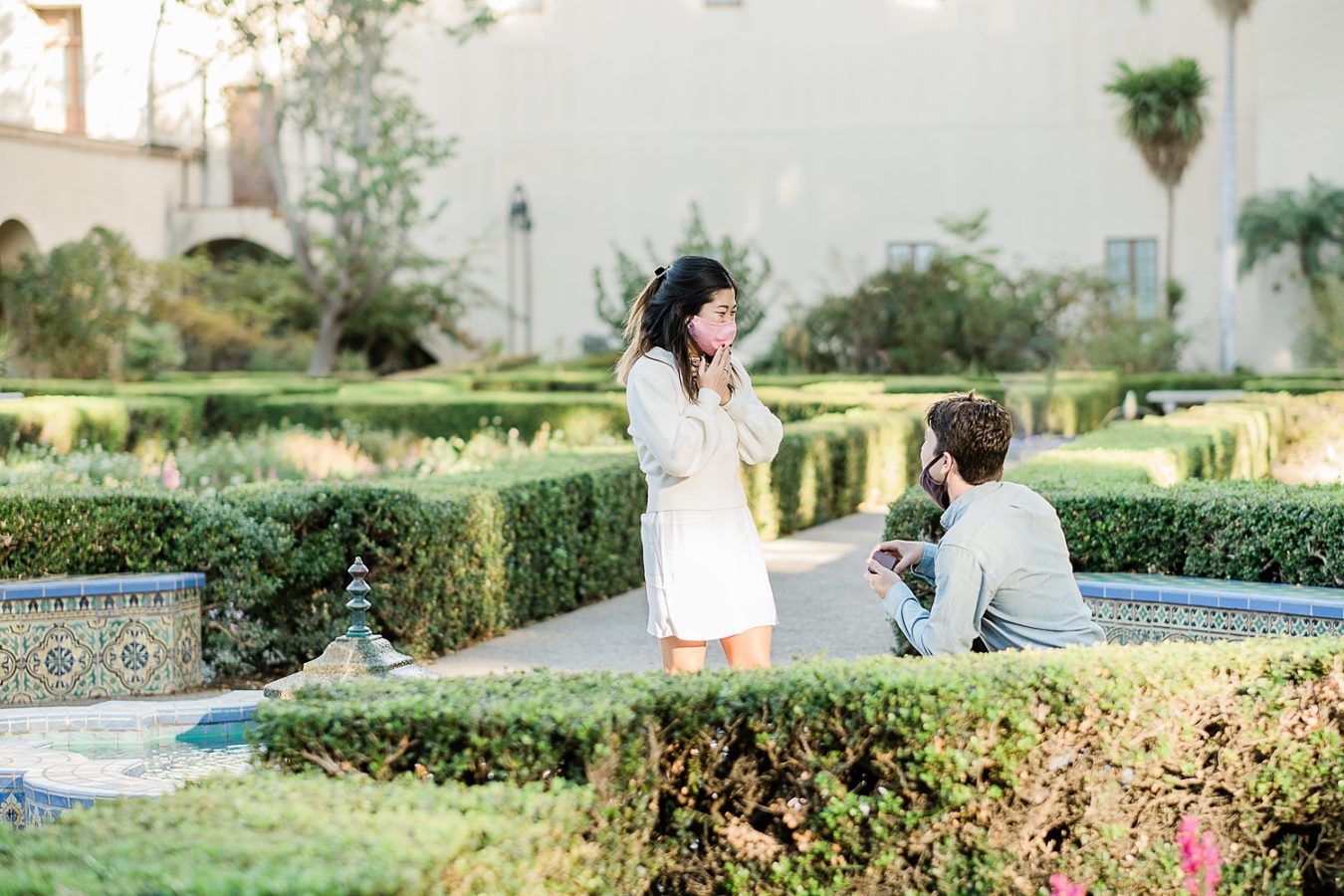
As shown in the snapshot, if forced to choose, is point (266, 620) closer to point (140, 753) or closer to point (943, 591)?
point (140, 753)

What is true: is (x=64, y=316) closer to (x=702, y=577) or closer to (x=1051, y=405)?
(x=1051, y=405)

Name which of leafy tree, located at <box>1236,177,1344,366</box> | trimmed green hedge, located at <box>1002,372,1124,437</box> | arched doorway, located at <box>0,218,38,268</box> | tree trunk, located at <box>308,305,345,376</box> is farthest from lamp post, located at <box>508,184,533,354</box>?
leafy tree, located at <box>1236,177,1344,366</box>

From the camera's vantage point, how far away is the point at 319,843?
2281 millimetres

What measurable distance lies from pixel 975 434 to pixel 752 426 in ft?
1.94

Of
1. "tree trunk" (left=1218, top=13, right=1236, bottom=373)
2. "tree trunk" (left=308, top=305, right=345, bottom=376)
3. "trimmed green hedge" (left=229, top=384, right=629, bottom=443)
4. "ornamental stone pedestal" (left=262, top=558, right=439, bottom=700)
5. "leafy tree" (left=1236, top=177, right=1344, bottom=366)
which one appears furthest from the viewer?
"tree trunk" (left=1218, top=13, right=1236, bottom=373)

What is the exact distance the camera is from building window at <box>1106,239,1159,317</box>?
2659cm

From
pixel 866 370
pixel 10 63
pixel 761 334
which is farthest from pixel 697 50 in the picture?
pixel 10 63

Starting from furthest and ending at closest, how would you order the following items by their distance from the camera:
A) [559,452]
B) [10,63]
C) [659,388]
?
[10,63] → [559,452] → [659,388]

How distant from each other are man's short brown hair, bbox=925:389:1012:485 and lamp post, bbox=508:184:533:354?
947 inches

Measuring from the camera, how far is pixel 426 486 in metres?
6.89

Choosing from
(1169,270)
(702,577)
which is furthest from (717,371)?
(1169,270)

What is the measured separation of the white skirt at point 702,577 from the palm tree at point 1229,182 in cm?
2306

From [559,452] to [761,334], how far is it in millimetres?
18134

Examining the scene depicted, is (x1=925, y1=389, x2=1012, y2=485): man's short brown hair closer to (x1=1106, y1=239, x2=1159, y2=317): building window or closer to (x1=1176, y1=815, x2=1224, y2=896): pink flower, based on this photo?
(x1=1176, y1=815, x2=1224, y2=896): pink flower
